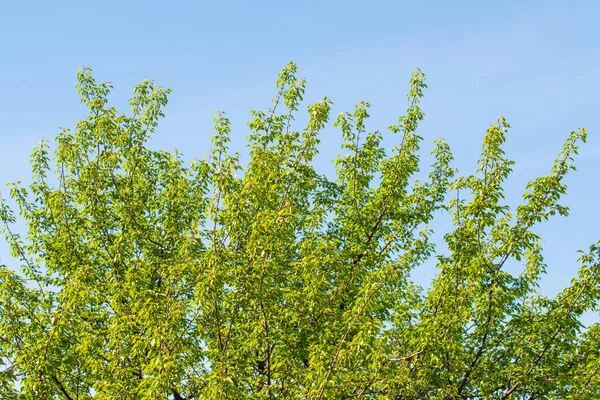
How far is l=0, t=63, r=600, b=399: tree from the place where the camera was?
13.4m

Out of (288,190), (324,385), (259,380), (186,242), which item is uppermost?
(288,190)

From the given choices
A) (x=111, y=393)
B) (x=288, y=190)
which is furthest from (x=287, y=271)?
(x=111, y=393)

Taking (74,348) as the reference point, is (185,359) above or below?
below

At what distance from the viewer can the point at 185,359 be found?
13297 mm

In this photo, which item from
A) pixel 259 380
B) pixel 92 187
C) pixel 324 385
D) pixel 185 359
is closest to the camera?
pixel 324 385

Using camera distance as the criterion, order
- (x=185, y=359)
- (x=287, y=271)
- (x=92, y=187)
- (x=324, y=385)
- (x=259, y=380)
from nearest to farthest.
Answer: (x=324, y=385)
(x=185, y=359)
(x=259, y=380)
(x=287, y=271)
(x=92, y=187)

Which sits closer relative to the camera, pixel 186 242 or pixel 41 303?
pixel 186 242

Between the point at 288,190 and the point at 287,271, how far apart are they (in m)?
2.15

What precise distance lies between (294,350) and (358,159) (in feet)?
21.5

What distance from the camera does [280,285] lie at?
53.2 feet

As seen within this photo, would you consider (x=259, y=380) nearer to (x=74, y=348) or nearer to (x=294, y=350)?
(x=294, y=350)

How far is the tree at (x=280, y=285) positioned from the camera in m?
13.4

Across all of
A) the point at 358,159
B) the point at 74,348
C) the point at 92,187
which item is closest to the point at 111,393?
the point at 74,348

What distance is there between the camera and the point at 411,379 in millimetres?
14008
